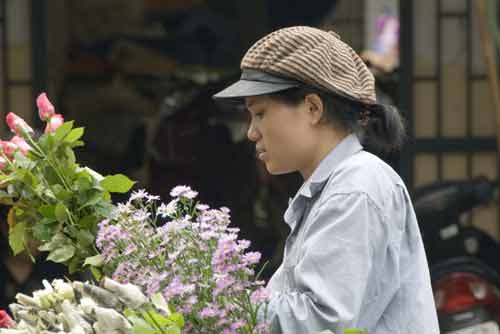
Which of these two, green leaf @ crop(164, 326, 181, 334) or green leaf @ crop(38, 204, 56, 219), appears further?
green leaf @ crop(38, 204, 56, 219)

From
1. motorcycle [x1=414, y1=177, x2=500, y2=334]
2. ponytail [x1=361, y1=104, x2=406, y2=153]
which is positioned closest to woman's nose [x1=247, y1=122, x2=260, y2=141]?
ponytail [x1=361, y1=104, x2=406, y2=153]

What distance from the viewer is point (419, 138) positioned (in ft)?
22.3

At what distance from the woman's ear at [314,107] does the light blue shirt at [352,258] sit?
83mm

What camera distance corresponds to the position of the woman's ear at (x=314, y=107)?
2812 millimetres

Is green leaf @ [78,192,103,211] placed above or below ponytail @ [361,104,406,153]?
below

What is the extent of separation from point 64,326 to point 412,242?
0.79 meters

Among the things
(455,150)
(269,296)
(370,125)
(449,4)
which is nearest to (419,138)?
(455,150)

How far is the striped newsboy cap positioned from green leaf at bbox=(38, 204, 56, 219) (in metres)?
0.43

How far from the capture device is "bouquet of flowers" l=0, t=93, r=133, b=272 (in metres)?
2.81

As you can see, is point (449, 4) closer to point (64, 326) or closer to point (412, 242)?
point (412, 242)

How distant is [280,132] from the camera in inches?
111

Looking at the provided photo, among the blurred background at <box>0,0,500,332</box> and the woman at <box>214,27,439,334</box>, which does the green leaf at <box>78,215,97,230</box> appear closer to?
the woman at <box>214,27,439,334</box>

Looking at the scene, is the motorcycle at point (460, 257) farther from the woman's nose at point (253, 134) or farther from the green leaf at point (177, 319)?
the green leaf at point (177, 319)

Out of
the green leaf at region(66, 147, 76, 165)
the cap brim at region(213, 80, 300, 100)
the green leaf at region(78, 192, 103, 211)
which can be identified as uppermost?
the cap brim at region(213, 80, 300, 100)
